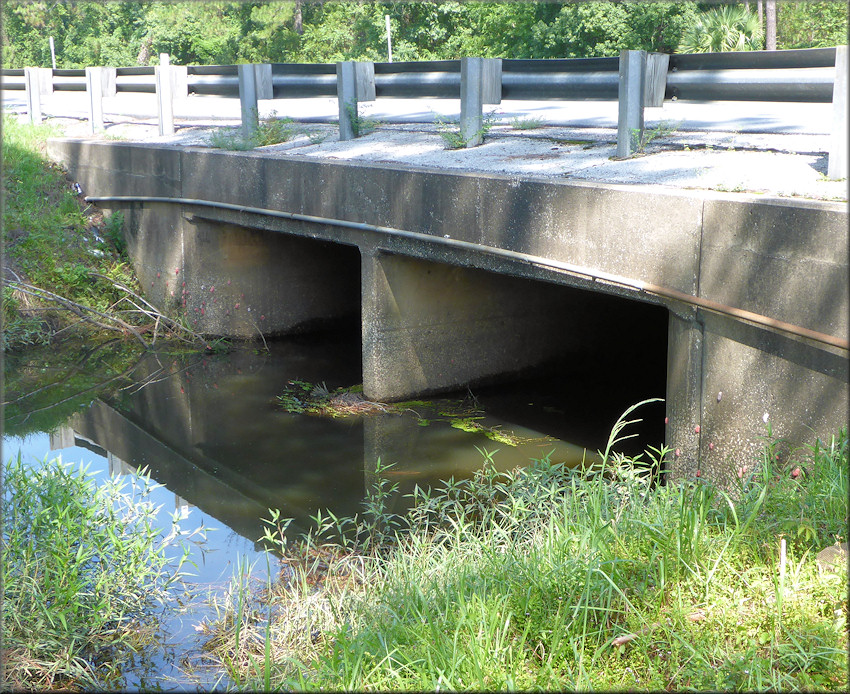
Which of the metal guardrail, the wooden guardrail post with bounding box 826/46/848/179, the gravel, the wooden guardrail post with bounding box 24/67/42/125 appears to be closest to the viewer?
the wooden guardrail post with bounding box 826/46/848/179

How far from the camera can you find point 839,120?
4602mm

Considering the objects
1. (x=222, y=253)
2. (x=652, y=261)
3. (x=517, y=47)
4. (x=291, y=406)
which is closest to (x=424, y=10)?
(x=517, y=47)

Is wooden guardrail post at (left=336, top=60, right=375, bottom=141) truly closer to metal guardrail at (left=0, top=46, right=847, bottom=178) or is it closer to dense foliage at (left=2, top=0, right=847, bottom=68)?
metal guardrail at (left=0, top=46, right=847, bottom=178)

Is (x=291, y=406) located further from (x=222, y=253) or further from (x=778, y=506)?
(x=778, y=506)

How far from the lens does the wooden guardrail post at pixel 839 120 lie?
450cm

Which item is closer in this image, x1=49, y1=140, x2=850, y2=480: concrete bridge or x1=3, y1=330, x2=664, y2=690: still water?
x1=49, y1=140, x2=850, y2=480: concrete bridge

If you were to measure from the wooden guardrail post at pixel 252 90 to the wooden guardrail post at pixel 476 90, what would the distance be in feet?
8.68

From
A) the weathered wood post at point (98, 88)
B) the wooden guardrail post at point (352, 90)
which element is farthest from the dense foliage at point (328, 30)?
the wooden guardrail post at point (352, 90)

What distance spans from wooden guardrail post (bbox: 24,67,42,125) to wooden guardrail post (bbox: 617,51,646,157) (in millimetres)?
9521

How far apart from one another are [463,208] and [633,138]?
1.25 m

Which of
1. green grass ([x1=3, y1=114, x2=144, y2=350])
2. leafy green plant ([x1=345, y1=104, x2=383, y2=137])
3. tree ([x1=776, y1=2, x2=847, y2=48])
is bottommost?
green grass ([x1=3, y1=114, x2=144, y2=350])

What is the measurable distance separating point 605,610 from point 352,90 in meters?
6.21

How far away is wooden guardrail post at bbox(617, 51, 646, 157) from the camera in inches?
236

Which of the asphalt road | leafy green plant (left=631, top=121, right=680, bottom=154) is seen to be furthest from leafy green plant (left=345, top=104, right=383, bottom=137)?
leafy green plant (left=631, top=121, right=680, bottom=154)
